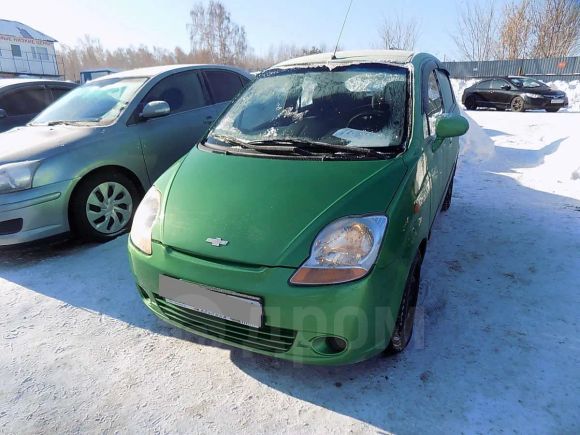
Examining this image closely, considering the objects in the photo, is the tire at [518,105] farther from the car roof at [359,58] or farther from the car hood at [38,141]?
the car hood at [38,141]

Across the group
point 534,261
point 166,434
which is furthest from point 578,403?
point 166,434

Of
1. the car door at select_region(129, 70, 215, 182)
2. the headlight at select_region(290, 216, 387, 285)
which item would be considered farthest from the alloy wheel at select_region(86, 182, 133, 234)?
the headlight at select_region(290, 216, 387, 285)

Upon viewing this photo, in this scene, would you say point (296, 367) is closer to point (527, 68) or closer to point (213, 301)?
point (213, 301)

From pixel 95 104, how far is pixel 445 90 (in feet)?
11.4

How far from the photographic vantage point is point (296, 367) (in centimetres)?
217

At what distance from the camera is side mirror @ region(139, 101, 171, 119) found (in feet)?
12.6

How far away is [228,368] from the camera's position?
85.2 inches

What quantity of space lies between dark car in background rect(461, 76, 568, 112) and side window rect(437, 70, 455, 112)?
12.1 metres

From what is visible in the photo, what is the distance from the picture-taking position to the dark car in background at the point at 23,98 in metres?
5.52

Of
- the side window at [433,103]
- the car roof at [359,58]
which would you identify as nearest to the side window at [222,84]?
the car roof at [359,58]

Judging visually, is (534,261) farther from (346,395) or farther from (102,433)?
(102,433)

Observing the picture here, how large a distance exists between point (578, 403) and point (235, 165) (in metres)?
2.07

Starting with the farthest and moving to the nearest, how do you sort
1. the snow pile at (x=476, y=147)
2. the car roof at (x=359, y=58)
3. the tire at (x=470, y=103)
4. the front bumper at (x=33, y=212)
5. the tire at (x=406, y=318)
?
the tire at (x=470, y=103), the snow pile at (x=476, y=147), the front bumper at (x=33, y=212), the car roof at (x=359, y=58), the tire at (x=406, y=318)

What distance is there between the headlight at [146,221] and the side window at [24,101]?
182 inches
